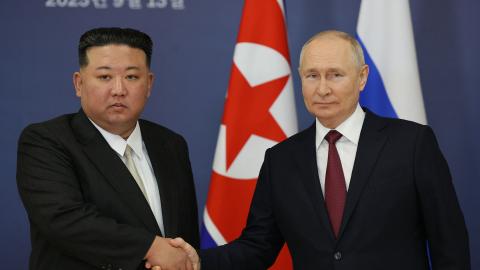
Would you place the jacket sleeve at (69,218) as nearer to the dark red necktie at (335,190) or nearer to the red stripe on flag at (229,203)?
the dark red necktie at (335,190)

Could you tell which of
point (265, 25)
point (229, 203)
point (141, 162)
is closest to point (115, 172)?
point (141, 162)

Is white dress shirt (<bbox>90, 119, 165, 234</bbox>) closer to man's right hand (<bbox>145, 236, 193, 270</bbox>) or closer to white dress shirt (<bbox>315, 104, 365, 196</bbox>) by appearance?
man's right hand (<bbox>145, 236, 193, 270</bbox>)

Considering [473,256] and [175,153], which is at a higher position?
[175,153]

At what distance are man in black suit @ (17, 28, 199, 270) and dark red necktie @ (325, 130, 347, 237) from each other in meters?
0.50

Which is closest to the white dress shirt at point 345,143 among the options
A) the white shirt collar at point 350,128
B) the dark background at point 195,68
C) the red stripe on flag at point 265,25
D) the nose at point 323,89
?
the white shirt collar at point 350,128

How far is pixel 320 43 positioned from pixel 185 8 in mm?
1485

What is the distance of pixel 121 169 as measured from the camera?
7.30 feet

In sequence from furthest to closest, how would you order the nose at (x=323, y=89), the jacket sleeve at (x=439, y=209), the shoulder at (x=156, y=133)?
the shoulder at (x=156, y=133), the nose at (x=323, y=89), the jacket sleeve at (x=439, y=209)

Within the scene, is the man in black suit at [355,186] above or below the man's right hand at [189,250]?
above

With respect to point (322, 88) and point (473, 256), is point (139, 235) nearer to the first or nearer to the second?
point (322, 88)

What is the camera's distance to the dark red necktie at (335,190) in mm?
2156

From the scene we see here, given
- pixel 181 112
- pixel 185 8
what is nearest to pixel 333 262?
pixel 181 112

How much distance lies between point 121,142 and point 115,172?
13 centimetres

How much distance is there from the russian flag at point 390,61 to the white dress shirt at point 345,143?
0.76 metres
